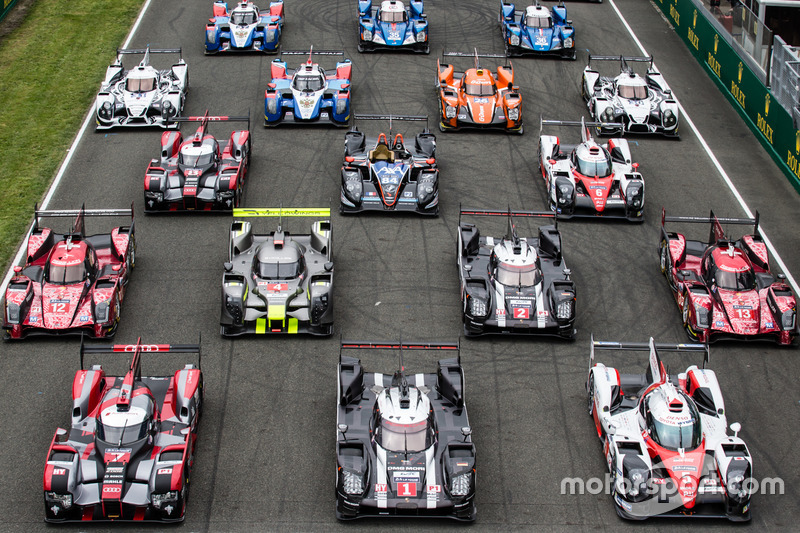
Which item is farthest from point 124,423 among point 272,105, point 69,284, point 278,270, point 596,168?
point 272,105

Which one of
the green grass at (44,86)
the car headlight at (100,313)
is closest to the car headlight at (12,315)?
the car headlight at (100,313)

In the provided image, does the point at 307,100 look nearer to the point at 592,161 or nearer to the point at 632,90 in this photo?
the point at 592,161

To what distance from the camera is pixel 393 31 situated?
4519cm

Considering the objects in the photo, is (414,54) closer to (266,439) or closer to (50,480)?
(266,439)

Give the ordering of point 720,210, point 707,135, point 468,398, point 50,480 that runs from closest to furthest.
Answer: point 50,480 < point 468,398 < point 720,210 < point 707,135

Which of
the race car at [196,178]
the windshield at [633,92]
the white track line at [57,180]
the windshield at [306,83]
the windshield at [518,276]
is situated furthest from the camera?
the windshield at [633,92]

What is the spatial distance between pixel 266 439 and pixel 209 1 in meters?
31.2

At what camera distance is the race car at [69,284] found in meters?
27.0

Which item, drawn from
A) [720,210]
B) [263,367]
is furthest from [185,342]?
[720,210]

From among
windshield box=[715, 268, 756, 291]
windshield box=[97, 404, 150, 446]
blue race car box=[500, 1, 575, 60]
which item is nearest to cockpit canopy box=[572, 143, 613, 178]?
windshield box=[715, 268, 756, 291]

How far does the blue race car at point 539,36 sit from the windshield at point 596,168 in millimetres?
12009

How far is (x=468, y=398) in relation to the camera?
2564 cm

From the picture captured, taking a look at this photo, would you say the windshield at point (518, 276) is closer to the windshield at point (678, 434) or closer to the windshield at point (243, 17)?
the windshield at point (678, 434)

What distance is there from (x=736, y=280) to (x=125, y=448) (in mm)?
15471
